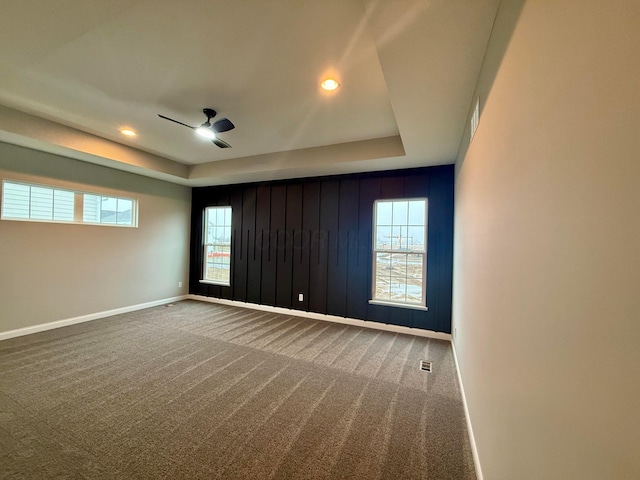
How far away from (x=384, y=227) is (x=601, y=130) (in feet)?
12.4

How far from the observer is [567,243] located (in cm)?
66

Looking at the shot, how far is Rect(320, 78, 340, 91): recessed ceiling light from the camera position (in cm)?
228

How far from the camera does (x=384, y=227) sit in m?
4.27

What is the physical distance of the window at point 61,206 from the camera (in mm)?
3521

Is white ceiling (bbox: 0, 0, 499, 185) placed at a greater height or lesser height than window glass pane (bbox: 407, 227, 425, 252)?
greater

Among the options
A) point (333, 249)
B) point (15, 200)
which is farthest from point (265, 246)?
point (15, 200)

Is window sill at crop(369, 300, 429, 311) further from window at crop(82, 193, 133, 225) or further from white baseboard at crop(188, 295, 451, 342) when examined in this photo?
window at crop(82, 193, 133, 225)

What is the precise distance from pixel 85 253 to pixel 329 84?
4718 mm

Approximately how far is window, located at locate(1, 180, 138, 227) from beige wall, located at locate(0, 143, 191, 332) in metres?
0.12

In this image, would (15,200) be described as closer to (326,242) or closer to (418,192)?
(326,242)

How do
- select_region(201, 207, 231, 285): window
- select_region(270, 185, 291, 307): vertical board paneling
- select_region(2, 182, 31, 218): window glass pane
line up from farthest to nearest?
select_region(201, 207, 231, 285): window, select_region(270, 185, 291, 307): vertical board paneling, select_region(2, 182, 31, 218): window glass pane

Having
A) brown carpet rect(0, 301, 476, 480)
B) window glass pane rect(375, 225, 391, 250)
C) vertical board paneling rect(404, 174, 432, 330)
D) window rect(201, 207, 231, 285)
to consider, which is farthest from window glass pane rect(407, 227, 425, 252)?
window rect(201, 207, 231, 285)

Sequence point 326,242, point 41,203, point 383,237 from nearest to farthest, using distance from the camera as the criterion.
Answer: point 41,203 → point 383,237 → point 326,242

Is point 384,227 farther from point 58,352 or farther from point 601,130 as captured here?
point 58,352
